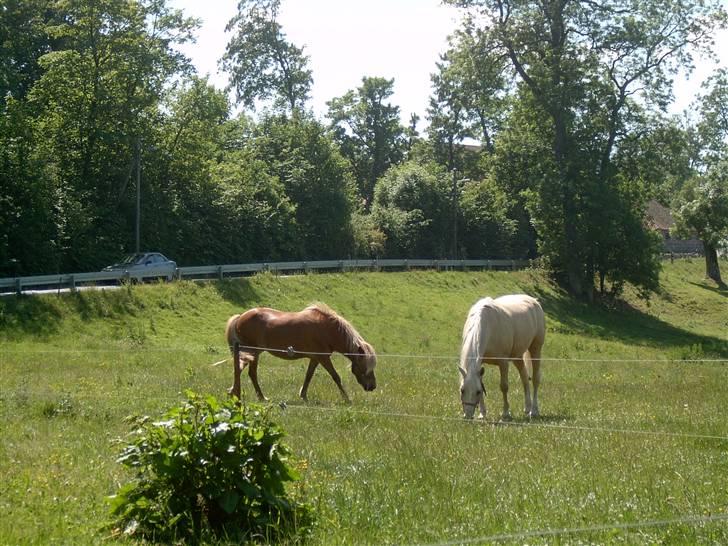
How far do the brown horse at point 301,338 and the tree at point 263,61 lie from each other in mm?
56669

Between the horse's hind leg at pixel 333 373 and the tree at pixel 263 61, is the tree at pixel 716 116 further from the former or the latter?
the horse's hind leg at pixel 333 373

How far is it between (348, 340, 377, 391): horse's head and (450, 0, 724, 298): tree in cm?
3718

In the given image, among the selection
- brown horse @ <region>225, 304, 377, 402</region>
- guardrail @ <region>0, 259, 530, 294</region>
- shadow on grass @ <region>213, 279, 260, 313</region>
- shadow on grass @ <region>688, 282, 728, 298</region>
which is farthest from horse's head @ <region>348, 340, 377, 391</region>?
shadow on grass @ <region>688, 282, 728, 298</region>

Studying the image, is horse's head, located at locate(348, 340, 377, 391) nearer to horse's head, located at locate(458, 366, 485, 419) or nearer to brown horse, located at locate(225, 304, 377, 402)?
brown horse, located at locate(225, 304, 377, 402)

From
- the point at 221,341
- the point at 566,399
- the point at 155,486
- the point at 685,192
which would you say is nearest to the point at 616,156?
the point at 685,192

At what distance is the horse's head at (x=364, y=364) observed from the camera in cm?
1620

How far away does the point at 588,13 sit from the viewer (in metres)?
50.2

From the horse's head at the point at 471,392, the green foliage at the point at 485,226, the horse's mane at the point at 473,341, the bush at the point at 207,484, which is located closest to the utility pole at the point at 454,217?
the green foliage at the point at 485,226

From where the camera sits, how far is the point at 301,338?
16922 mm

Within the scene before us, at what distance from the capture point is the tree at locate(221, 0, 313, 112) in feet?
236

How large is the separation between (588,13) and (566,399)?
38324 millimetres

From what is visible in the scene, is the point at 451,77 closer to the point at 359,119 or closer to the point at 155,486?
the point at 359,119

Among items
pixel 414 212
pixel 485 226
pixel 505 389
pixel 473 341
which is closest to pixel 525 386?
pixel 505 389

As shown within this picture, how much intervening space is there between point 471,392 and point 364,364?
116 inches
